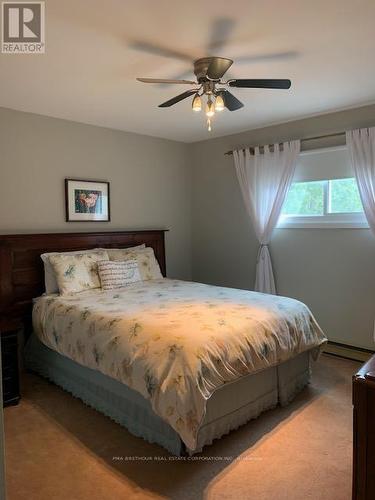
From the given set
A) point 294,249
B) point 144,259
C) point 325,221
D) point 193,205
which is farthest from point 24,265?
point 325,221

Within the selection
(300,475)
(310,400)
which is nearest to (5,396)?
(300,475)

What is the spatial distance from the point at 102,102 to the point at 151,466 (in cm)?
283

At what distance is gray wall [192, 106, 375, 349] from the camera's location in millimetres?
3529

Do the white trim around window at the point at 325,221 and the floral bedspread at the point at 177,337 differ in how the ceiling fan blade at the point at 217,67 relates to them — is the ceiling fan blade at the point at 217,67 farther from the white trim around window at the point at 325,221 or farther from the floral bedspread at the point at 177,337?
the white trim around window at the point at 325,221

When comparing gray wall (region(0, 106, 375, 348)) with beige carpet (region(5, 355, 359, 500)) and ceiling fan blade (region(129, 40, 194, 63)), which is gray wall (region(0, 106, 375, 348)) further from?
ceiling fan blade (region(129, 40, 194, 63))

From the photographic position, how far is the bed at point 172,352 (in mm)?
2012

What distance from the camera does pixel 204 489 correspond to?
6.14 ft

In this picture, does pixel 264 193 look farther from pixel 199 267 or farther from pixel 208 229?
pixel 199 267

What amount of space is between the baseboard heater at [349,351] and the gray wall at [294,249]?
0.05m

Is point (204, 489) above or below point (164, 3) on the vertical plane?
A: below

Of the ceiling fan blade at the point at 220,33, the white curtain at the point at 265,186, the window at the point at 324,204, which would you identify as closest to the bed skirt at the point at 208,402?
the white curtain at the point at 265,186

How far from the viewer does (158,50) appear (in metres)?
2.25

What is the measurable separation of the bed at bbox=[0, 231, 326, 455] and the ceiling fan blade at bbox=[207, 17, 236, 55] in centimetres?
169

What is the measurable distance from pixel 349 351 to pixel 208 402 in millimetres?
2099
